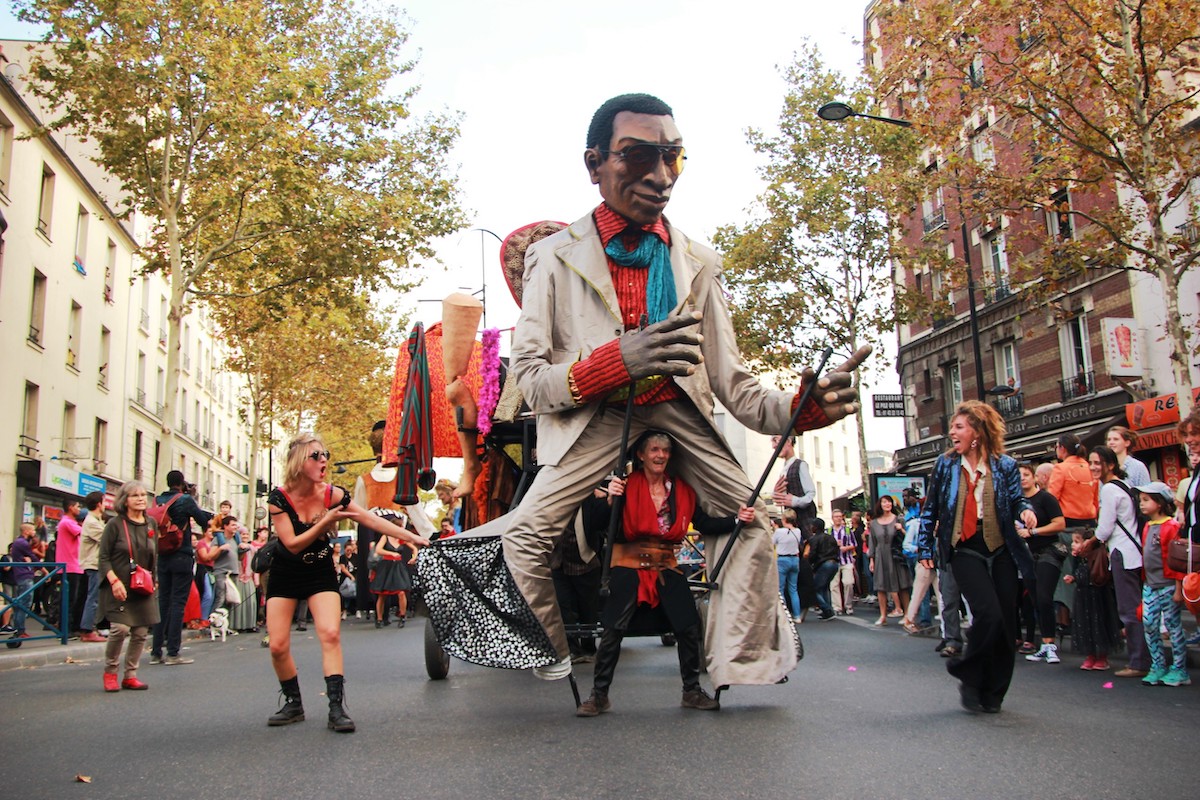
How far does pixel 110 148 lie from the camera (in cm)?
2355

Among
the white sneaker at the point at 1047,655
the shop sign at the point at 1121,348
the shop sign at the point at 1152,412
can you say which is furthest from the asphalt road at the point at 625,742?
the shop sign at the point at 1121,348

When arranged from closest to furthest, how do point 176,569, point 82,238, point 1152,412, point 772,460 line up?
1. point 772,460
2. point 176,569
3. point 1152,412
4. point 82,238

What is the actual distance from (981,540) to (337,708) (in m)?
3.54

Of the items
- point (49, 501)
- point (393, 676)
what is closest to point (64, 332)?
point (49, 501)

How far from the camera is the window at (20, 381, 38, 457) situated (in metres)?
27.3

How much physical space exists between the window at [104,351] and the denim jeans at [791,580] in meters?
25.6

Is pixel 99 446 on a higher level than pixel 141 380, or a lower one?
lower

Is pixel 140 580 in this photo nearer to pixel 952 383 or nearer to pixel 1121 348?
pixel 1121 348

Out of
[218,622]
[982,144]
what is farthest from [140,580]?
[982,144]

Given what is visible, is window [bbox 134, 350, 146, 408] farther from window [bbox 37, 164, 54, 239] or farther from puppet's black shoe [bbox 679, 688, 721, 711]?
puppet's black shoe [bbox 679, 688, 721, 711]

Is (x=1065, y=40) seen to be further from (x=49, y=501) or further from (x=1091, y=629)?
(x=49, y=501)

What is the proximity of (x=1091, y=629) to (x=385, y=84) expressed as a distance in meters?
21.4

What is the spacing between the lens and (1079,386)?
28.6 metres

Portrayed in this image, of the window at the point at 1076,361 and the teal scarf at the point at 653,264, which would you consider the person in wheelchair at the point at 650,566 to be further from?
the window at the point at 1076,361
